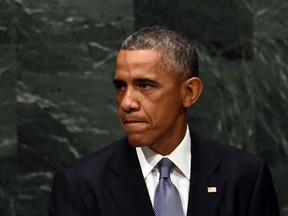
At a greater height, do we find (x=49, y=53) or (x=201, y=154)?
(x=49, y=53)

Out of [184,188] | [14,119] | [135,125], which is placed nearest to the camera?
[135,125]

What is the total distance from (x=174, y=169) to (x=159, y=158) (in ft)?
0.25

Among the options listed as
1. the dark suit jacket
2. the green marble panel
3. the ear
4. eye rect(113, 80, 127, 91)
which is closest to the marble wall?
the green marble panel

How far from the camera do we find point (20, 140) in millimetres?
4316

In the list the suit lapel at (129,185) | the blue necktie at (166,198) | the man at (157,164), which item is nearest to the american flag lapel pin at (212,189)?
the man at (157,164)

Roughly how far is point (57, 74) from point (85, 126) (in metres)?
0.36

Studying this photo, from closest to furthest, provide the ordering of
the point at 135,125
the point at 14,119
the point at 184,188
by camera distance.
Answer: the point at 135,125 < the point at 184,188 < the point at 14,119

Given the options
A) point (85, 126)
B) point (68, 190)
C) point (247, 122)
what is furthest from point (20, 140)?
point (68, 190)

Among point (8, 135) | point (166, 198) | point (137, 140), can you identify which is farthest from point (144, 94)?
point (8, 135)

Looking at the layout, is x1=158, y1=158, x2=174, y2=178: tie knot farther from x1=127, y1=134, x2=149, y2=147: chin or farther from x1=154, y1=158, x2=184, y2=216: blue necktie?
x1=127, y1=134, x2=149, y2=147: chin

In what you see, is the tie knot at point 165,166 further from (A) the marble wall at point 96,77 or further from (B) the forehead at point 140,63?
(A) the marble wall at point 96,77

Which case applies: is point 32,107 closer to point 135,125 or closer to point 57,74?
point 57,74

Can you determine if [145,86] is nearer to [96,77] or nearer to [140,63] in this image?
[140,63]

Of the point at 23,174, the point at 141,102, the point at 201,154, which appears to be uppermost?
the point at 141,102
